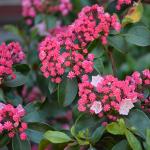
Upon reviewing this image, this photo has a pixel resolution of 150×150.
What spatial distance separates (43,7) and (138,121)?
0.94 m

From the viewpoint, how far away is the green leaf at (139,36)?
1.21m

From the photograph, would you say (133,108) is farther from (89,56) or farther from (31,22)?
(31,22)

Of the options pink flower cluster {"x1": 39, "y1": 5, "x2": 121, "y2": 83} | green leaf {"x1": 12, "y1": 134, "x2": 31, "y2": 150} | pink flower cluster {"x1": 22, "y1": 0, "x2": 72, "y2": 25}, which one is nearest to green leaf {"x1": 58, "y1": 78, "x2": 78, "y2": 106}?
pink flower cluster {"x1": 39, "y1": 5, "x2": 121, "y2": 83}

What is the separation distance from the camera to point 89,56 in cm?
112

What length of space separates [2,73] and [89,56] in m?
0.22

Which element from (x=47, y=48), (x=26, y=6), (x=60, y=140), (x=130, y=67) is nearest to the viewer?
(x=60, y=140)

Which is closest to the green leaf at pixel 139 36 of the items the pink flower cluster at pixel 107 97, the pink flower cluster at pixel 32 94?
the pink flower cluster at pixel 107 97

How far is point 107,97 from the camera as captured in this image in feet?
3.31

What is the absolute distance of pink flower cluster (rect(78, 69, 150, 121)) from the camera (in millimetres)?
1011

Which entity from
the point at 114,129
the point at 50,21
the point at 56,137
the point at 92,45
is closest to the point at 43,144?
the point at 56,137

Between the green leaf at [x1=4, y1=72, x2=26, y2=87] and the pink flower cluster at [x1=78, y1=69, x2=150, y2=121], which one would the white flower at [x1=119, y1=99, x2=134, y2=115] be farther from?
the green leaf at [x1=4, y1=72, x2=26, y2=87]

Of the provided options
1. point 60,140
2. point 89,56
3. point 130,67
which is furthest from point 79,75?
point 130,67

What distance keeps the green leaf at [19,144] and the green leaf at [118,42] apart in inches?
13.4

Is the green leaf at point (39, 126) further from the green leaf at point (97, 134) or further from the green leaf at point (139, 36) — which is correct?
the green leaf at point (139, 36)
